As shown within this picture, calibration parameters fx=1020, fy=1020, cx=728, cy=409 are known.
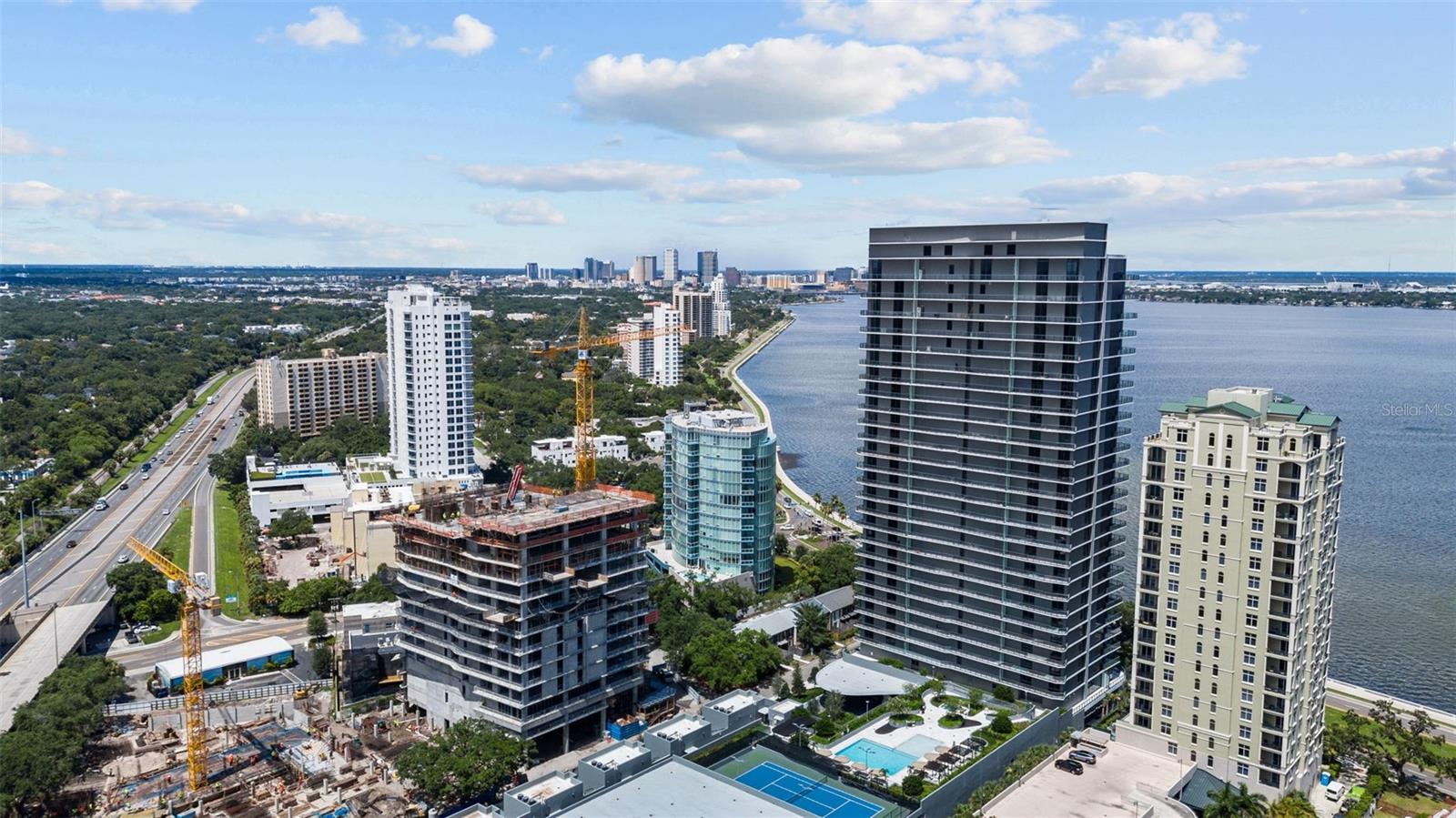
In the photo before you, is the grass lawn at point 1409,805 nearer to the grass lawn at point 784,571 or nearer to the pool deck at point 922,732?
the pool deck at point 922,732

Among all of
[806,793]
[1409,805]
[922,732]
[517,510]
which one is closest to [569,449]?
[517,510]

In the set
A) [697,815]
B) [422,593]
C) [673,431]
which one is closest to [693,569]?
[673,431]

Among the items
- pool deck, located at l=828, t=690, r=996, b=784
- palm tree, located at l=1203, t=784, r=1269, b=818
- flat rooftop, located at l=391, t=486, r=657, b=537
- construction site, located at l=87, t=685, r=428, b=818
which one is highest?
flat rooftop, located at l=391, t=486, r=657, b=537

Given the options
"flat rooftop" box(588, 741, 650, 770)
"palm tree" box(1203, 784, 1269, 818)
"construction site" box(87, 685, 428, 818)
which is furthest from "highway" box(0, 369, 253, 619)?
"palm tree" box(1203, 784, 1269, 818)

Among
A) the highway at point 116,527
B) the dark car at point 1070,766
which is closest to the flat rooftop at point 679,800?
the dark car at point 1070,766

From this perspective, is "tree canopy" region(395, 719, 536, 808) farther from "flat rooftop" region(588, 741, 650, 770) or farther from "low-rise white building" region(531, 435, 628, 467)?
"low-rise white building" region(531, 435, 628, 467)
